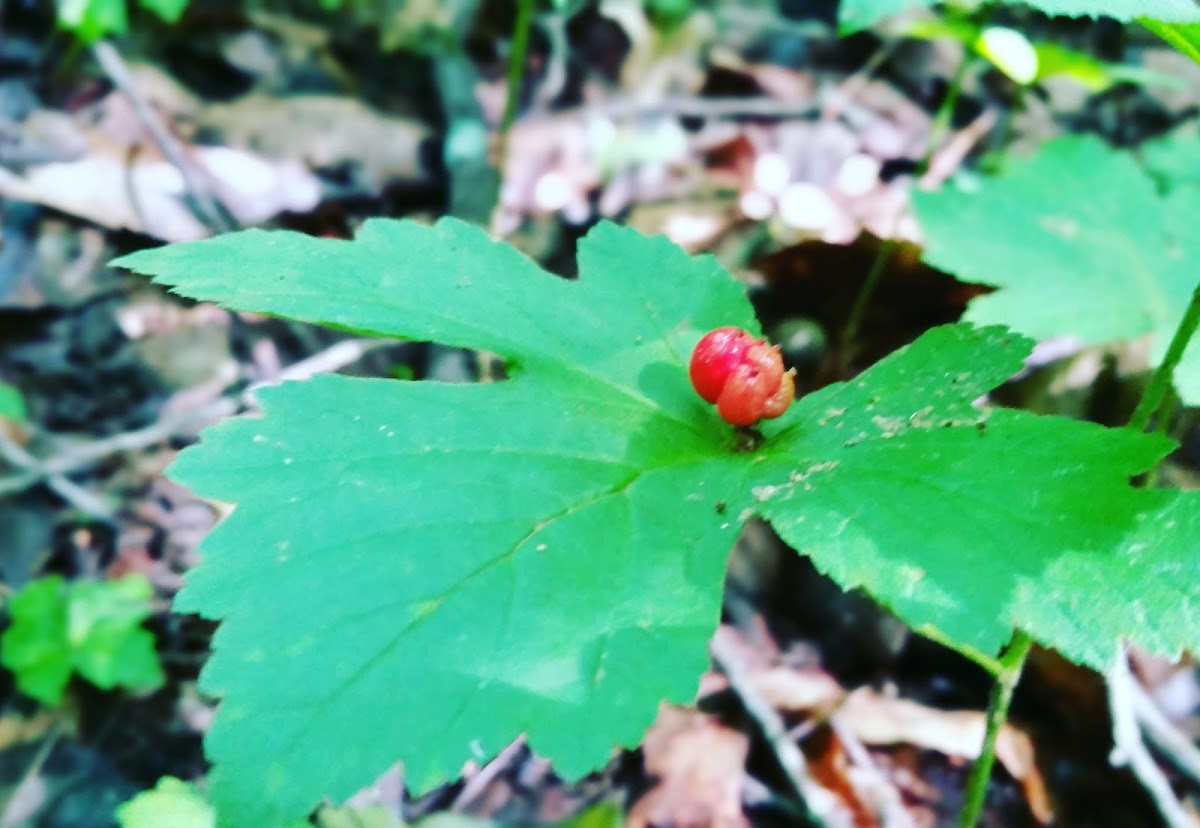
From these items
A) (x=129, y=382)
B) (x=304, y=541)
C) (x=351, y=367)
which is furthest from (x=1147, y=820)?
(x=129, y=382)

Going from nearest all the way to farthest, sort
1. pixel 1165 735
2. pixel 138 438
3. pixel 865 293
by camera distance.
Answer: pixel 1165 735, pixel 138 438, pixel 865 293

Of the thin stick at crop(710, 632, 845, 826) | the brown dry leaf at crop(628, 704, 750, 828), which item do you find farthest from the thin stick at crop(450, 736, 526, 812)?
the thin stick at crop(710, 632, 845, 826)

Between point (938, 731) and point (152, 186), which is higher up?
point (152, 186)

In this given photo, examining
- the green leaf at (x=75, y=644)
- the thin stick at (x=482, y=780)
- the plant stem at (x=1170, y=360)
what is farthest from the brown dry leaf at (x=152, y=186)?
the plant stem at (x=1170, y=360)

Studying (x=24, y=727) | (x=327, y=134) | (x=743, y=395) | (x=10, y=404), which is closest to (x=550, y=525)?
(x=743, y=395)

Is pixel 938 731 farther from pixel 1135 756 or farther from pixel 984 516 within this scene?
pixel 984 516

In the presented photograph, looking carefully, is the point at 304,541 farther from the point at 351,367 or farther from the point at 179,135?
the point at 179,135
